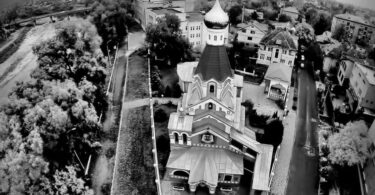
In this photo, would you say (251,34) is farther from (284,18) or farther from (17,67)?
(17,67)

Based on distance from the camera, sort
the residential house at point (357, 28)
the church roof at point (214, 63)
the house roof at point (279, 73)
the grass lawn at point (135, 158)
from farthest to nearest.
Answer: the residential house at point (357, 28) < the house roof at point (279, 73) < the church roof at point (214, 63) < the grass lawn at point (135, 158)

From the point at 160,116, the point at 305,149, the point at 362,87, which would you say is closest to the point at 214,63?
the point at 160,116

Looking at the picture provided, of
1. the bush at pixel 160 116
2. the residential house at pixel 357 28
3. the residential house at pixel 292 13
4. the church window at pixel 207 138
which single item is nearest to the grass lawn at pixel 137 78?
the bush at pixel 160 116

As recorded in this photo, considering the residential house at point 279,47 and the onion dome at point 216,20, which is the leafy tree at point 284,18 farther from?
the onion dome at point 216,20

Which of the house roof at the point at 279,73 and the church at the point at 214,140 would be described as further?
the house roof at the point at 279,73

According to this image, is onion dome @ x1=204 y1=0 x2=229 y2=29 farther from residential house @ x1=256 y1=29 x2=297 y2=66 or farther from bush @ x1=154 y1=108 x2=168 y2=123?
residential house @ x1=256 y1=29 x2=297 y2=66

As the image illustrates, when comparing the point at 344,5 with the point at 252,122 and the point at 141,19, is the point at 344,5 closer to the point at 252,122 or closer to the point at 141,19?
the point at 141,19
